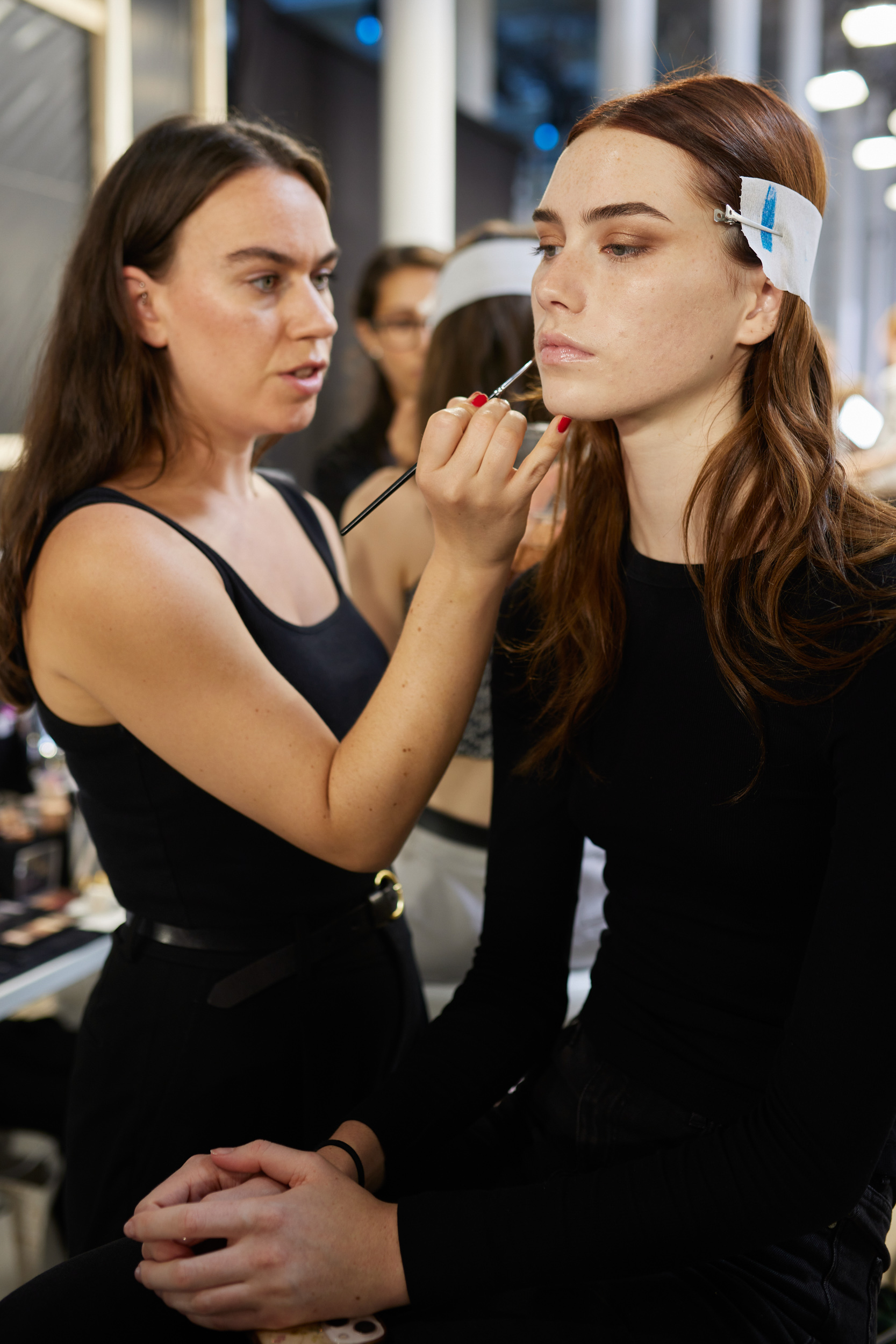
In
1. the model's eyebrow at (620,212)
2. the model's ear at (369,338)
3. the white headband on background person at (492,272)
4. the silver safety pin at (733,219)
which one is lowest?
the silver safety pin at (733,219)

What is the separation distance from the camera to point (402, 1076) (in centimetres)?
100

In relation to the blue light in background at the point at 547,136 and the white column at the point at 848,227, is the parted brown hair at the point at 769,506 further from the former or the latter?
the white column at the point at 848,227

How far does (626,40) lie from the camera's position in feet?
17.8

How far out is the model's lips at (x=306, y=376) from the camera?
4.08ft

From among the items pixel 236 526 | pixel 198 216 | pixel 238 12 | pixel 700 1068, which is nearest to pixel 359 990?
pixel 700 1068

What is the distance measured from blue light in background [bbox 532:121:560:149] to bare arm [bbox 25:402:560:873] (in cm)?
884

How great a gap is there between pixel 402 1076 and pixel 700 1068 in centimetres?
26

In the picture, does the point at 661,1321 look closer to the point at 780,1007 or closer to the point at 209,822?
the point at 780,1007

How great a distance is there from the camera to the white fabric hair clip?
92cm

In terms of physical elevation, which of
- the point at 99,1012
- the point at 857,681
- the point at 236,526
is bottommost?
the point at 99,1012

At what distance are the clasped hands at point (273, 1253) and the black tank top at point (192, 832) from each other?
322 mm

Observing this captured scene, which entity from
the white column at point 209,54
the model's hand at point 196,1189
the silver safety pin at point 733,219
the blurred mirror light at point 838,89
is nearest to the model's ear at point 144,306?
the silver safety pin at point 733,219

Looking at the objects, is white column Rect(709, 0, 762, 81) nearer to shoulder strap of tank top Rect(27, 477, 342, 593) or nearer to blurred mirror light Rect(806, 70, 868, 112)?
blurred mirror light Rect(806, 70, 868, 112)

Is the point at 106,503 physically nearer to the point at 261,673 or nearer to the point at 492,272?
the point at 261,673
